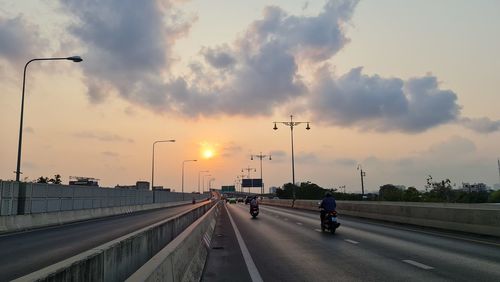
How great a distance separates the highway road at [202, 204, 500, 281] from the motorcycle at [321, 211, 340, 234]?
6.27ft

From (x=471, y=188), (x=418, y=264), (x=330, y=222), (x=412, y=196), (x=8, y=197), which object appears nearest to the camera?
(x=418, y=264)

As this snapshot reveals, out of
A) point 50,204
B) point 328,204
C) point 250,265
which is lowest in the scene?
point 250,265

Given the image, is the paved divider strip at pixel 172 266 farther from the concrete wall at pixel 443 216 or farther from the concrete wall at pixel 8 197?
the concrete wall at pixel 8 197

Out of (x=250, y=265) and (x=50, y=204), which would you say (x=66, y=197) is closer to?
(x=50, y=204)

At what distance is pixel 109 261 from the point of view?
6496 millimetres

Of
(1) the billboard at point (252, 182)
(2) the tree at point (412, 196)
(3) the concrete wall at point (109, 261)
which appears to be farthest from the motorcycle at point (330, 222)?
(1) the billboard at point (252, 182)

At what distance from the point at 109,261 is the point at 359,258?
825cm

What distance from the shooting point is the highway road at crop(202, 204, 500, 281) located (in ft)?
33.6

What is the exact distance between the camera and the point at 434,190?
104 m

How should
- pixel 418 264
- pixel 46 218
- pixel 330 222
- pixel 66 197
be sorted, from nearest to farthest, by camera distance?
pixel 418 264 < pixel 330 222 < pixel 46 218 < pixel 66 197

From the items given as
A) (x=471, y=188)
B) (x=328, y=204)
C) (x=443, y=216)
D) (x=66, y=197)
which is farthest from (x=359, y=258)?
(x=471, y=188)

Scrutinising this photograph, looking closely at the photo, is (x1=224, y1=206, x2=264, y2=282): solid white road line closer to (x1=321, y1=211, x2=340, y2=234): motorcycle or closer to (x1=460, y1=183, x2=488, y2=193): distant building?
(x1=321, y1=211, x2=340, y2=234): motorcycle

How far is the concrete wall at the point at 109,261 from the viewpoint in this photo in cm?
441

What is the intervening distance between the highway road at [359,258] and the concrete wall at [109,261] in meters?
1.60
